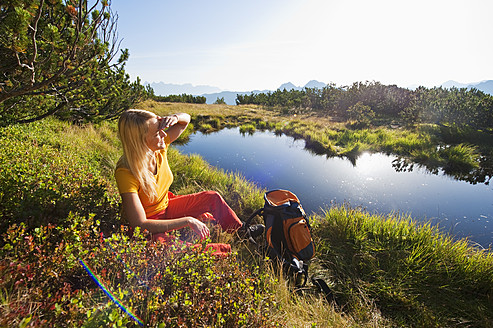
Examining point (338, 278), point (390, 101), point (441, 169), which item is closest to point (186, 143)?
point (338, 278)

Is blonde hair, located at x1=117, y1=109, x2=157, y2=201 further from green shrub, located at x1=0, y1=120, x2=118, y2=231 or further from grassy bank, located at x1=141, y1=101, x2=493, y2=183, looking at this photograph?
grassy bank, located at x1=141, y1=101, x2=493, y2=183

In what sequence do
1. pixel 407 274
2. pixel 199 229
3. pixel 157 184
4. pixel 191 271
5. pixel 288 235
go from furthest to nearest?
pixel 288 235 < pixel 407 274 < pixel 157 184 < pixel 199 229 < pixel 191 271

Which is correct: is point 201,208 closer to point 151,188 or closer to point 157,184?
point 157,184

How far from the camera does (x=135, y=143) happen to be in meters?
2.22

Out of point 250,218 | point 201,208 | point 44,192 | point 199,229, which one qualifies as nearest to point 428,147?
point 250,218

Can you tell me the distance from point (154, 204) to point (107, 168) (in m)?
3.39

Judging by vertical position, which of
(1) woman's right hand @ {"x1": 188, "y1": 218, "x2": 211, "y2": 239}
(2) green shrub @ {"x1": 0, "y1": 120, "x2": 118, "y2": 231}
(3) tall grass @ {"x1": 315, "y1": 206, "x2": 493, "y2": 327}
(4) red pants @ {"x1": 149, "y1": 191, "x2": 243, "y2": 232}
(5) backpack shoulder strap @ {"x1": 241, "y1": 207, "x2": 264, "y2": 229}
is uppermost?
(2) green shrub @ {"x1": 0, "y1": 120, "x2": 118, "y2": 231}

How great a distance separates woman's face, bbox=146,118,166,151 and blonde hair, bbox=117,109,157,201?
0.06 m

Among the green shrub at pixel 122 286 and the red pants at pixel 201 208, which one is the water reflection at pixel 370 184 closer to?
the red pants at pixel 201 208

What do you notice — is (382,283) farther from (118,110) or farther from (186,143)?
→ (118,110)

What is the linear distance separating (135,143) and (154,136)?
0.79 feet

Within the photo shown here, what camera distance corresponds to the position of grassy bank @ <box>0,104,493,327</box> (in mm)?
1292

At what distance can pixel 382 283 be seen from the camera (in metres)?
2.85

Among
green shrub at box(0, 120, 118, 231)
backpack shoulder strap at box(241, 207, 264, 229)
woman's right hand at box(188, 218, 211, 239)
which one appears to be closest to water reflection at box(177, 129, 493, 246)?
backpack shoulder strap at box(241, 207, 264, 229)
